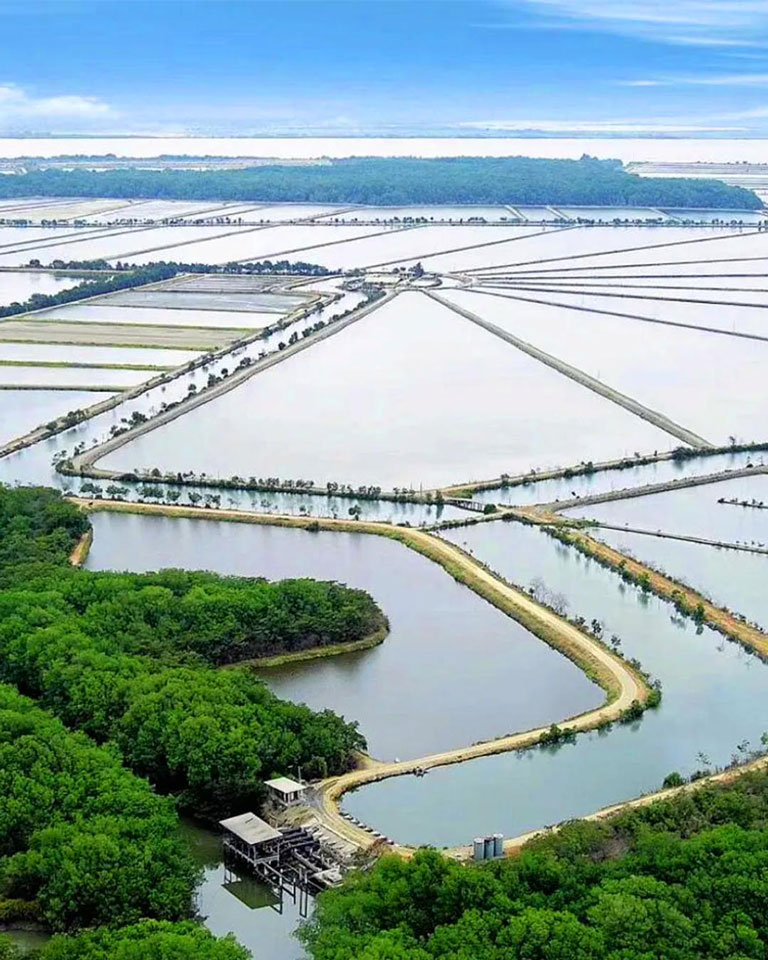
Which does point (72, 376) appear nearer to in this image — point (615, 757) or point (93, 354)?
point (93, 354)

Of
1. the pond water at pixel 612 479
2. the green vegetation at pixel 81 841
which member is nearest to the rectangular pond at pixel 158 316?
the pond water at pixel 612 479

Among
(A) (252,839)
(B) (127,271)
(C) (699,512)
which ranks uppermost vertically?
(B) (127,271)

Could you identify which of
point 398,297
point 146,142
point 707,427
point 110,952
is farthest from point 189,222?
point 146,142

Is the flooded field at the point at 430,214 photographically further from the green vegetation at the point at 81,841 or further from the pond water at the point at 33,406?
the green vegetation at the point at 81,841

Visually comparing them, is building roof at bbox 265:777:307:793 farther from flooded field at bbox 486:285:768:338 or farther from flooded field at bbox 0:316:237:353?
flooded field at bbox 486:285:768:338

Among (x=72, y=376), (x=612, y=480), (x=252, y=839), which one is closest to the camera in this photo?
(x=252, y=839)

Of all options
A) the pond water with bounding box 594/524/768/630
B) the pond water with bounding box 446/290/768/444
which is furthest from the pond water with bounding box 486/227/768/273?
the pond water with bounding box 594/524/768/630

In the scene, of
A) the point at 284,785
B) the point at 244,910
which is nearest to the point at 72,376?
the point at 284,785
